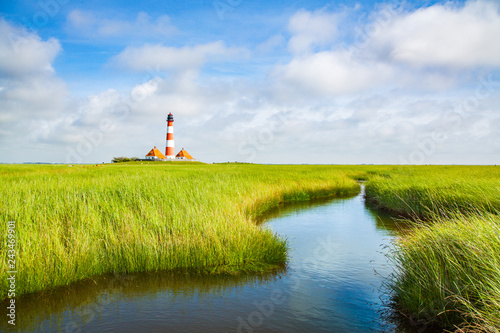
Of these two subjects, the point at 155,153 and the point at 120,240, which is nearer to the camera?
the point at 120,240

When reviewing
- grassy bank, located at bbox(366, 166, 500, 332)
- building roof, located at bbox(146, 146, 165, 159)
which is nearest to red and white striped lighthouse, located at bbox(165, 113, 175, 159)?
building roof, located at bbox(146, 146, 165, 159)

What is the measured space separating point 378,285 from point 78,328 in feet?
22.0

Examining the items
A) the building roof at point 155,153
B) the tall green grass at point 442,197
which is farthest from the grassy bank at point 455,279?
the building roof at point 155,153

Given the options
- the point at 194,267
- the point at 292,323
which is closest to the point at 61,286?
the point at 194,267

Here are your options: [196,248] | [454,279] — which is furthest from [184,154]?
[454,279]

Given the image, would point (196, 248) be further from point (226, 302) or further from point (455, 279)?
point (455, 279)

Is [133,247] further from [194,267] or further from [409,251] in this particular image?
[409,251]

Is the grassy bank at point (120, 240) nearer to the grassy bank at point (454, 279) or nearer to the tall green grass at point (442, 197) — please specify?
the grassy bank at point (454, 279)

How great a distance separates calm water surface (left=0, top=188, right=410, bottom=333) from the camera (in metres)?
5.79

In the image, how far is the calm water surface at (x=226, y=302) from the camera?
19.0 feet

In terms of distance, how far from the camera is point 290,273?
27.9 feet

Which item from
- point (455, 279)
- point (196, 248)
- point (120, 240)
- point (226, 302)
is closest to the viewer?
point (455, 279)

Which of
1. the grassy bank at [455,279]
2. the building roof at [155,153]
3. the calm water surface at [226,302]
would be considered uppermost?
the building roof at [155,153]

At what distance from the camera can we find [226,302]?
673cm
